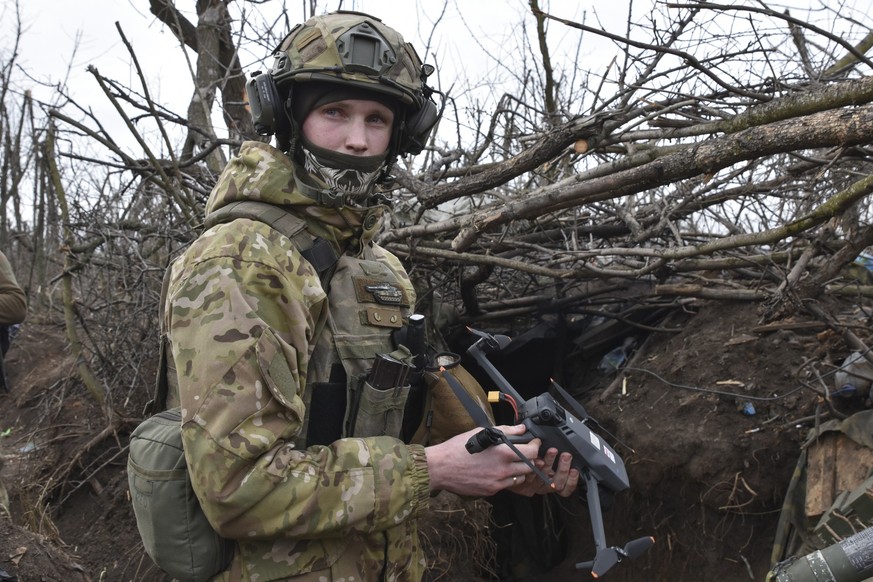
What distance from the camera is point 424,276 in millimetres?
4941

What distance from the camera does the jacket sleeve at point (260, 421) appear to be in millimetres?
1402

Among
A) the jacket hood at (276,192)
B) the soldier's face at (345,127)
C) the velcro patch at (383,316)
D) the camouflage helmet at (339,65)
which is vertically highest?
the camouflage helmet at (339,65)

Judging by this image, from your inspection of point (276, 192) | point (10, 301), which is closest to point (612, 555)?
point (276, 192)

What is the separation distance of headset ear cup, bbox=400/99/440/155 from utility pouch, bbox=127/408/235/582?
99 cm

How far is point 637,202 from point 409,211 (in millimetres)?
1682

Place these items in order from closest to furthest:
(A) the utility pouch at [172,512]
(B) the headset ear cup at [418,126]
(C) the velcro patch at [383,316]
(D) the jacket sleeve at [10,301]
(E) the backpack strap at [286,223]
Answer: (A) the utility pouch at [172,512], (E) the backpack strap at [286,223], (C) the velcro patch at [383,316], (B) the headset ear cup at [418,126], (D) the jacket sleeve at [10,301]

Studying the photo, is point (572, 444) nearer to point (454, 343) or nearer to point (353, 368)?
point (353, 368)

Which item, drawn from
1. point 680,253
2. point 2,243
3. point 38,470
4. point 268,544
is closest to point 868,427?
point 680,253

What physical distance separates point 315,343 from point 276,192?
370mm

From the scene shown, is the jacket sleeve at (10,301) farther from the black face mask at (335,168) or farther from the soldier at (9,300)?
the black face mask at (335,168)

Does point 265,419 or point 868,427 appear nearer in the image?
point 265,419

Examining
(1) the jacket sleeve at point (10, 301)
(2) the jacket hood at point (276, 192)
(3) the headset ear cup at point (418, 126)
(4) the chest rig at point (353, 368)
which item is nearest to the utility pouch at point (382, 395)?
(4) the chest rig at point (353, 368)

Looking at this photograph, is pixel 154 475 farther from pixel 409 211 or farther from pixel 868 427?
pixel 409 211

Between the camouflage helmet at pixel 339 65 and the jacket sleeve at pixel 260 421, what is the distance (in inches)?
18.1
